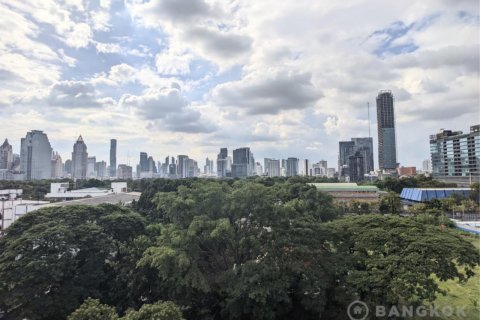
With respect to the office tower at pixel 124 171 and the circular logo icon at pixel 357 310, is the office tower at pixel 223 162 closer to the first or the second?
the office tower at pixel 124 171

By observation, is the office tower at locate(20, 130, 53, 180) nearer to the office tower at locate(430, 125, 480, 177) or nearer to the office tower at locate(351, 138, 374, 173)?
the office tower at locate(430, 125, 480, 177)

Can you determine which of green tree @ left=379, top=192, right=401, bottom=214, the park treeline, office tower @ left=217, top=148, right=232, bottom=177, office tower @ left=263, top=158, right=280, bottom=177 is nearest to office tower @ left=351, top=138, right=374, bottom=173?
office tower @ left=263, top=158, right=280, bottom=177

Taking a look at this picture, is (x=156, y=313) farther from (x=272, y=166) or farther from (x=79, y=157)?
(x=272, y=166)

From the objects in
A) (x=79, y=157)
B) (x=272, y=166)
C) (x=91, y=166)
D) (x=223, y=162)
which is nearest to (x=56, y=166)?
(x=79, y=157)

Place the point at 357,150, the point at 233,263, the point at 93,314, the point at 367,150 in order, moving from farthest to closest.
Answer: the point at 367,150 → the point at 357,150 → the point at 233,263 → the point at 93,314

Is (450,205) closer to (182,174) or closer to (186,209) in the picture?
(186,209)
